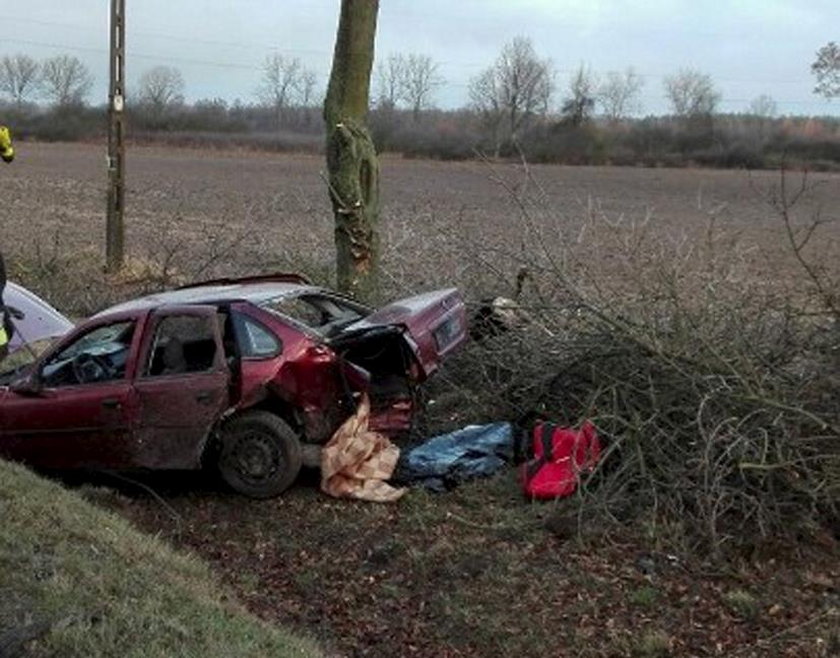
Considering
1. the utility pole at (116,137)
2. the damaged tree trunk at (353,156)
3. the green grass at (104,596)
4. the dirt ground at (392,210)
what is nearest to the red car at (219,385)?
the green grass at (104,596)

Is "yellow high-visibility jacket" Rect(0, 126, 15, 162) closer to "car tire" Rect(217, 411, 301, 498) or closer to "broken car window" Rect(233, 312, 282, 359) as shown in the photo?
"broken car window" Rect(233, 312, 282, 359)

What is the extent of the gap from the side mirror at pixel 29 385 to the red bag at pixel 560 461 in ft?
11.9

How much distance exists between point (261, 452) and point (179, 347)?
102 centimetres

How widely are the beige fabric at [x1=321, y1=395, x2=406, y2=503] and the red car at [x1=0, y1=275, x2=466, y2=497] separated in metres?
0.22

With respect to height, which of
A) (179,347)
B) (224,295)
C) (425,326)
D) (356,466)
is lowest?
(356,466)

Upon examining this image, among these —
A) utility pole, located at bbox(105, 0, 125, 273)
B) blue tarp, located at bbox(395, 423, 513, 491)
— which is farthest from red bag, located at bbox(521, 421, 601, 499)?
utility pole, located at bbox(105, 0, 125, 273)

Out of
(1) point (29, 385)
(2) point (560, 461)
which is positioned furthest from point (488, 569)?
(1) point (29, 385)

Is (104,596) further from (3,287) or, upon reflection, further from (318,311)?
(318,311)

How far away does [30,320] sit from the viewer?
10445 mm

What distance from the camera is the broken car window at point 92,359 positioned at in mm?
8438

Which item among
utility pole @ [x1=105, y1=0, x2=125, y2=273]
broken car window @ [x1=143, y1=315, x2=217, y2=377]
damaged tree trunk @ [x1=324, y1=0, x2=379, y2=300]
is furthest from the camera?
utility pole @ [x1=105, y1=0, x2=125, y2=273]

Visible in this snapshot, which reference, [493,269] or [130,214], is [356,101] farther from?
[130,214]

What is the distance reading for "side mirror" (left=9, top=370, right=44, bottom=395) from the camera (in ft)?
27.8

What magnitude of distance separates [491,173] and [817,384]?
3878 mm
